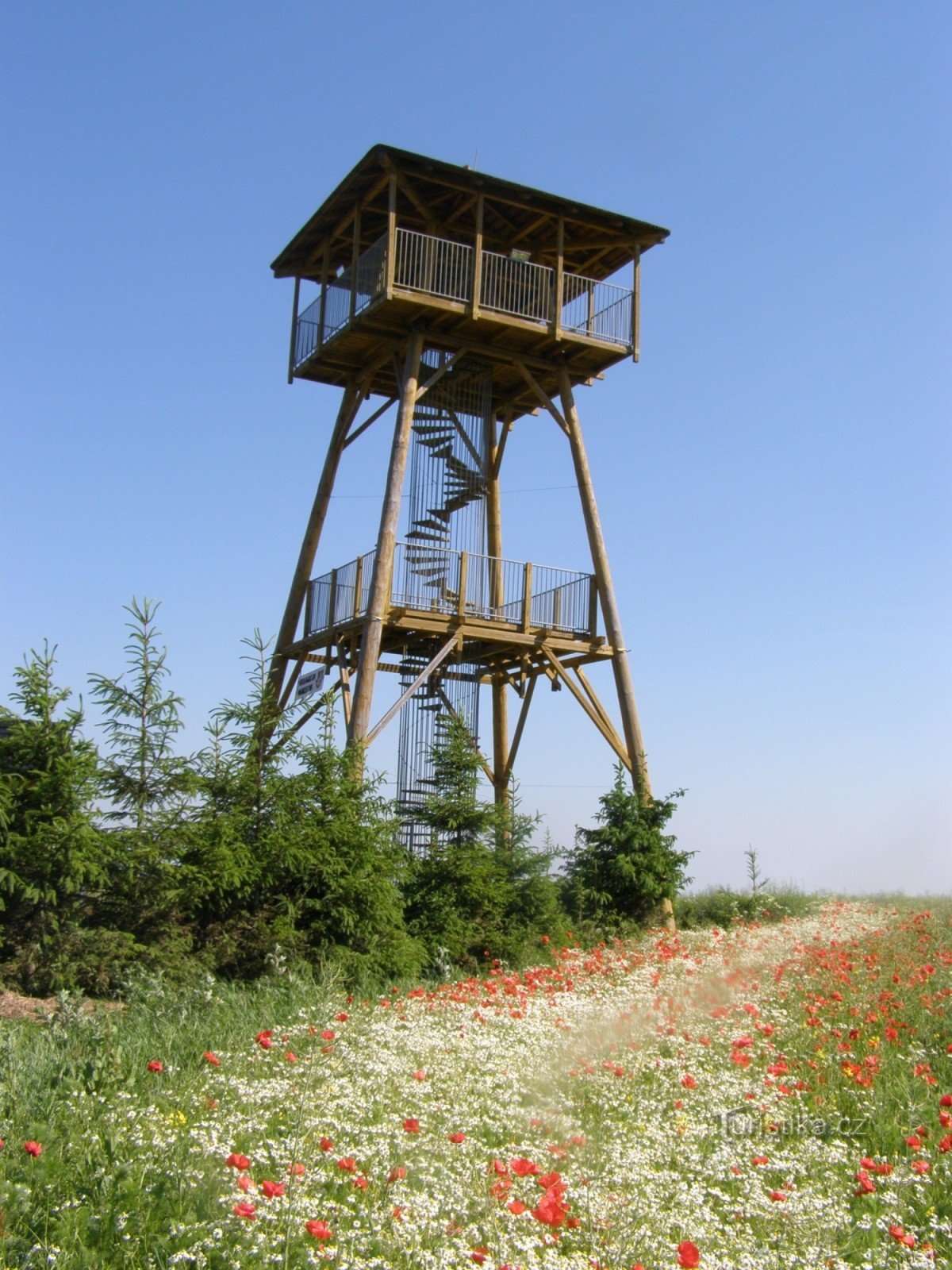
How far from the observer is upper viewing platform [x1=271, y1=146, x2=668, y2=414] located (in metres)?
18.0

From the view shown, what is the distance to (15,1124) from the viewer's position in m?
6.29

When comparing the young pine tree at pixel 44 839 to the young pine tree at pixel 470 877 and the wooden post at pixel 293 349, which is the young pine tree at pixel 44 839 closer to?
the young pine tree at pixel 470 877

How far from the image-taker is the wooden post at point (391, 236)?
57.4ft

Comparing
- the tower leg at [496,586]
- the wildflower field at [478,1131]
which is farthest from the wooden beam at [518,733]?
the wildflower field at [478,1131]

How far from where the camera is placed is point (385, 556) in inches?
685

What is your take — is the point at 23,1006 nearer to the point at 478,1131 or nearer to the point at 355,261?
the point at 478,1131

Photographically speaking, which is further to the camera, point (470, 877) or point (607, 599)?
point (607, 599)

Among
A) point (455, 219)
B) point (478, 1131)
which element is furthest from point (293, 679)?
point (478, 1131)

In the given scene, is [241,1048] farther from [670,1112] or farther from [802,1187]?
[802,1187]

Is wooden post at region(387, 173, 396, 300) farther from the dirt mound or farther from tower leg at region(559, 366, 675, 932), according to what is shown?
the dirt mound

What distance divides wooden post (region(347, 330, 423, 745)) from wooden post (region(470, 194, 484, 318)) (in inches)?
36.6

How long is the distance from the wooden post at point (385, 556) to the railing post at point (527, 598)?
2.52 m

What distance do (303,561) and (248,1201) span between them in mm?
15169

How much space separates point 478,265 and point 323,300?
2.91 m
